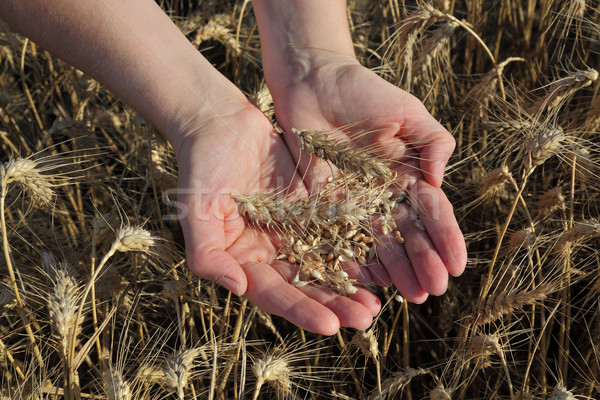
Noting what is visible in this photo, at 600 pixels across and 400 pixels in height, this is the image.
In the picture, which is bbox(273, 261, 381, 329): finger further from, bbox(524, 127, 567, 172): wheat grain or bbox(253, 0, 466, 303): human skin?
bbox(524, 127, 567, 172): wheat grain

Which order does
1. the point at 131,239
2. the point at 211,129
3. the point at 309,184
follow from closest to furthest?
the point at 131,239
the point at 211,129
the point at 309,184

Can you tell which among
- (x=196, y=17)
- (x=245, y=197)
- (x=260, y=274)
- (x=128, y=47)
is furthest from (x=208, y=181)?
(x=196, y=17)

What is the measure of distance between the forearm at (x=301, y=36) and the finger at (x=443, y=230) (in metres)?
0.74

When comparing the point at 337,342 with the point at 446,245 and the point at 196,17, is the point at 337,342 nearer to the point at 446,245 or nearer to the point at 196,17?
the point at 446,245

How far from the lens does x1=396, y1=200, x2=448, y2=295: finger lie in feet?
5.65

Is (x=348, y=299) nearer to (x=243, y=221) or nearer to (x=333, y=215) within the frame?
(x=333, y=215)

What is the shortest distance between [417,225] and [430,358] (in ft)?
2.84

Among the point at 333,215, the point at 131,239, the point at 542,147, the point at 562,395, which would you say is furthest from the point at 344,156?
the point at 562,395

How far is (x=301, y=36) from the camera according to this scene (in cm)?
234

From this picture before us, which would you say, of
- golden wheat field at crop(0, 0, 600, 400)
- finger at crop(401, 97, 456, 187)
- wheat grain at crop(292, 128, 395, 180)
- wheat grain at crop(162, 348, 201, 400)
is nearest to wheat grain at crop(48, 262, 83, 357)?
golden wheat field at crop(0, 0, 600, 400)

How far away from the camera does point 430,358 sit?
2477 mm

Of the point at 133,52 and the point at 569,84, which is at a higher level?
the point at 133,52

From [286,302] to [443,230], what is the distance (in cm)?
56

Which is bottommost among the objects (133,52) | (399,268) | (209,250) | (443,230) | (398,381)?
(398,381)
